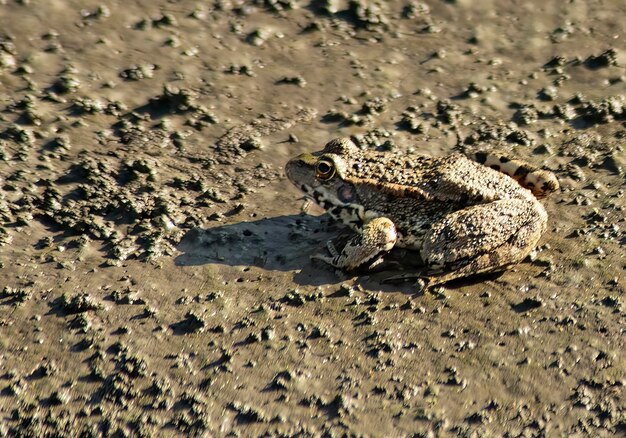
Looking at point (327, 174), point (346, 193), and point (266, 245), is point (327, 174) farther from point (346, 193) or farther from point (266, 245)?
point (266, 245)

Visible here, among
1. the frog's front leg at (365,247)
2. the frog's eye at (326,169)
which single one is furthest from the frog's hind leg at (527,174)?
the frog's eye at (326,169)

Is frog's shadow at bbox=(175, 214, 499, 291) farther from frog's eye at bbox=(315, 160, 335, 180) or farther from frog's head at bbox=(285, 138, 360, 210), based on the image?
frog's eye at bbox=(315, 160, 335, 180)

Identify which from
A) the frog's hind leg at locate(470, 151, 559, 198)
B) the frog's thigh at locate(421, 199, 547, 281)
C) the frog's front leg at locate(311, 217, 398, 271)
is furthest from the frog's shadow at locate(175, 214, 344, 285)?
the frog's hind leg at locate(470, 151, 559, 198)

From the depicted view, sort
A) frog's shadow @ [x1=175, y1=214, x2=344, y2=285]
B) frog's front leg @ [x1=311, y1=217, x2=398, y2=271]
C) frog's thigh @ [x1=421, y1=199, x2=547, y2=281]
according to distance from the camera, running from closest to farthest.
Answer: frog's thigh @ [x1=421, y1=199, x2=547, y2=281] < frog's front leg @ [x1=311, y1=217, x2=398, y2=271] < frog's shadow @ [x1=175, y1=214, x2=344, y2=285]

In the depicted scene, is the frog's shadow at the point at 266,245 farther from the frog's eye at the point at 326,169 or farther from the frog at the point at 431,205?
the frog's eye at the point at 326,169

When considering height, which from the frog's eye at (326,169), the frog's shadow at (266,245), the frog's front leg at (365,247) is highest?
the frog's eye at (326,169)

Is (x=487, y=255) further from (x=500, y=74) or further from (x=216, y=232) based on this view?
(x=500, y=74)

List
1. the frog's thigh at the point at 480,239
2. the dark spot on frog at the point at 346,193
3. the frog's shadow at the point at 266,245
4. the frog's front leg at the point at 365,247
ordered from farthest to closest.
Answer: the dark spot on frog at the point at 346,193
the frog's shadow at the point at 266,245
the frog's front leg at the point at 365,247
the frog's thigh at the point at 480,239

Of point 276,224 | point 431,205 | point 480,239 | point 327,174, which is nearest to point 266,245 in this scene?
point 276,224
